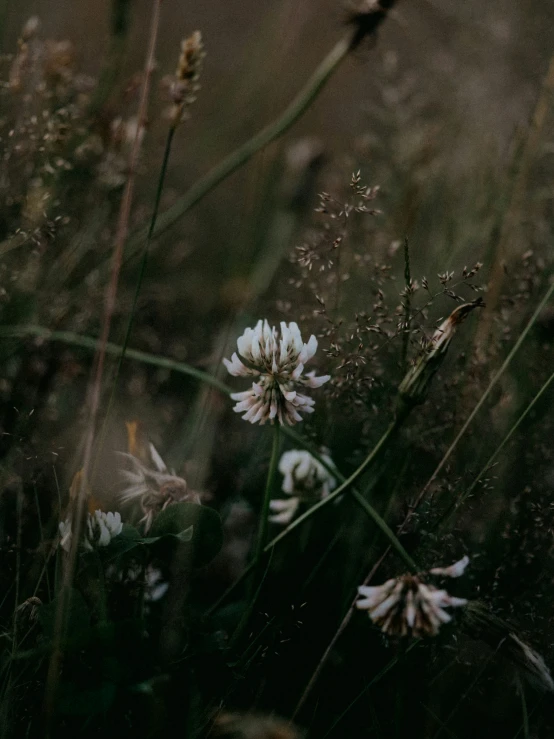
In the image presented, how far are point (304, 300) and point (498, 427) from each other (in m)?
0.47

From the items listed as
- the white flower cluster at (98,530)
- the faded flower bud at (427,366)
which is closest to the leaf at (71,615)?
the white flower cluster at (98,530)

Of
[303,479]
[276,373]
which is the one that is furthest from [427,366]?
[303,479]

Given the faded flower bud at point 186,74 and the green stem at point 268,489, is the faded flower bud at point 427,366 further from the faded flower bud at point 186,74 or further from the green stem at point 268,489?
the faded flower bud at point 186,74

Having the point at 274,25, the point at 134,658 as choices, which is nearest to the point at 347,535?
the point at 134,658

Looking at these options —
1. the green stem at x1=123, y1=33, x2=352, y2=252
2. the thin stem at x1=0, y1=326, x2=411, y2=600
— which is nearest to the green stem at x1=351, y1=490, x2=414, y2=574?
the thin stem at x1=0, y1=326, x2=411, y2=600

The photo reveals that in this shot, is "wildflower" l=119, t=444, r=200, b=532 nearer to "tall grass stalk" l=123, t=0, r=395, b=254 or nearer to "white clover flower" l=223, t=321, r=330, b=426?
"white clover flower" l=223, t=321, r=330, b=426

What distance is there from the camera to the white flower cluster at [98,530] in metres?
0.82

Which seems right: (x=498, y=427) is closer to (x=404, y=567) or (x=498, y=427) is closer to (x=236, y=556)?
(x=404, y=567)

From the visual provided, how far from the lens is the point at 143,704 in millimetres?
792

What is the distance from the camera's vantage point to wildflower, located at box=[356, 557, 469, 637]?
2.28ft

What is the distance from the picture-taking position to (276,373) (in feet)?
2.65

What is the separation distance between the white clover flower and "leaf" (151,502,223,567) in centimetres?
13

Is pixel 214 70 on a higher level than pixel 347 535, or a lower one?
→ higher

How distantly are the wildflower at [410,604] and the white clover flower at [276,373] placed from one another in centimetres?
20
